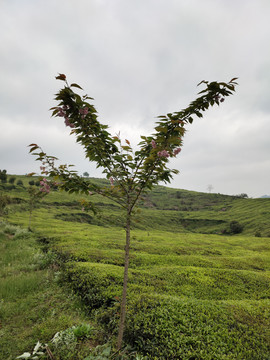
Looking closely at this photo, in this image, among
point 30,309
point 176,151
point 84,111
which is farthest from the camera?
point 30,309

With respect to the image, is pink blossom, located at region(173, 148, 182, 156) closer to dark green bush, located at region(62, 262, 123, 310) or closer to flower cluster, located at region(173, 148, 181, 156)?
flower cluster, located at region(173, 148, 181, 156)

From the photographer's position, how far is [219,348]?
Result: 4887mm

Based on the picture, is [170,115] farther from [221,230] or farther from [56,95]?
[221,230]

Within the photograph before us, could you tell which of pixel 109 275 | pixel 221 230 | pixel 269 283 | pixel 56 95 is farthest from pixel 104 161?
pixel 221 230

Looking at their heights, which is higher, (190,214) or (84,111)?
(84,111)

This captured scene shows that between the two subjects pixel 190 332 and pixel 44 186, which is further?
pixel 190 332

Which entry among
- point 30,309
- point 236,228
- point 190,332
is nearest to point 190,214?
point 236,228

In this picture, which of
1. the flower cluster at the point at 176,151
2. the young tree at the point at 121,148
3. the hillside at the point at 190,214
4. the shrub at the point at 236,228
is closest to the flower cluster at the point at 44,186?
the young tree at the point at 121,148

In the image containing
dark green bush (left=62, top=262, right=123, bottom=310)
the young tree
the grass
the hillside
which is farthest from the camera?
the hillside

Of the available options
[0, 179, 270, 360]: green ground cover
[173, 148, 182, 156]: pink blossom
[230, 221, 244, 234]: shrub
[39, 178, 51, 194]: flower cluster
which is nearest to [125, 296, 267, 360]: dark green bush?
[0, 179, 270, 360]: green ground cover

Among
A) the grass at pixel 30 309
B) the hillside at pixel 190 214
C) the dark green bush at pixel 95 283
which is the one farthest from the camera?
the hillside at pixel 190 214

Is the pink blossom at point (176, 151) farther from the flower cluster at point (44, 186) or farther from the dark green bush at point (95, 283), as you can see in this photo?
the dark green bush at point (95, 283)

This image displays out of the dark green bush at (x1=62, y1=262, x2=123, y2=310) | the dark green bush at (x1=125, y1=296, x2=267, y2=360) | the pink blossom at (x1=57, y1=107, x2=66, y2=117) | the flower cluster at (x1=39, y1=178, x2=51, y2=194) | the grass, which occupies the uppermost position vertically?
the pink blossom at (x1=57, y1=107, x2=66, y2=117)

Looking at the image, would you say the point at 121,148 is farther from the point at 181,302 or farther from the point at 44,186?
the point at 181,302
